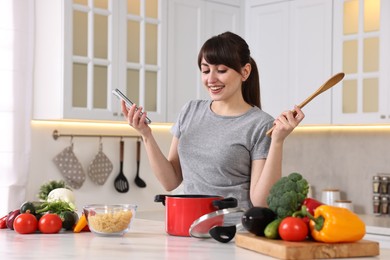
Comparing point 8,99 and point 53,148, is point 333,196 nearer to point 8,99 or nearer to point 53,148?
point 53,148

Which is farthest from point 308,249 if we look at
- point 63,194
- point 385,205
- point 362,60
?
point 385,205

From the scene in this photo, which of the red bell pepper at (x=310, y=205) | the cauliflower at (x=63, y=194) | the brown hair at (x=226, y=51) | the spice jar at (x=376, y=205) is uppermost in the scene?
the brown hair at (x=226, y=51)

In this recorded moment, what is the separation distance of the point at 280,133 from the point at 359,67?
2186 mm

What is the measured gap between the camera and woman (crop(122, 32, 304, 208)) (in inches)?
93.5

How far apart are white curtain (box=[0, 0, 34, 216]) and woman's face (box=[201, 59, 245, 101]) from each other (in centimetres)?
194

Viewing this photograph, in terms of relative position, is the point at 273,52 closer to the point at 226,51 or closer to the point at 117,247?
the point at 226,51

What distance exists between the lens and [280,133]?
2191mm

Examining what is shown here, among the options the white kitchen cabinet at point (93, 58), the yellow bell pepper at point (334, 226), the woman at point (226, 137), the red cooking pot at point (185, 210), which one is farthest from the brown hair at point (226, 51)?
the white kitchen cabinet at point (93, 58)

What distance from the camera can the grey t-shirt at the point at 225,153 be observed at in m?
2.44

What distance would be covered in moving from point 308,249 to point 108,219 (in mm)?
668

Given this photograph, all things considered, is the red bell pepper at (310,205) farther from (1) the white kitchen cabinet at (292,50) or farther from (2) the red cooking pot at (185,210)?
(1) the white kitchen cabinet at (292,50)

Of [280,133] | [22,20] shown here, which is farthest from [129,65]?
[280,133]

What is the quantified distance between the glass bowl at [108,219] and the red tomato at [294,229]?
55 cm

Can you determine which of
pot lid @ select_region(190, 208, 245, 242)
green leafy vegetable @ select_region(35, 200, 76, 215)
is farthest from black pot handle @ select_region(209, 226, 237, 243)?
green leafy vegetable @ select_region(35, 200, 76, 215)
